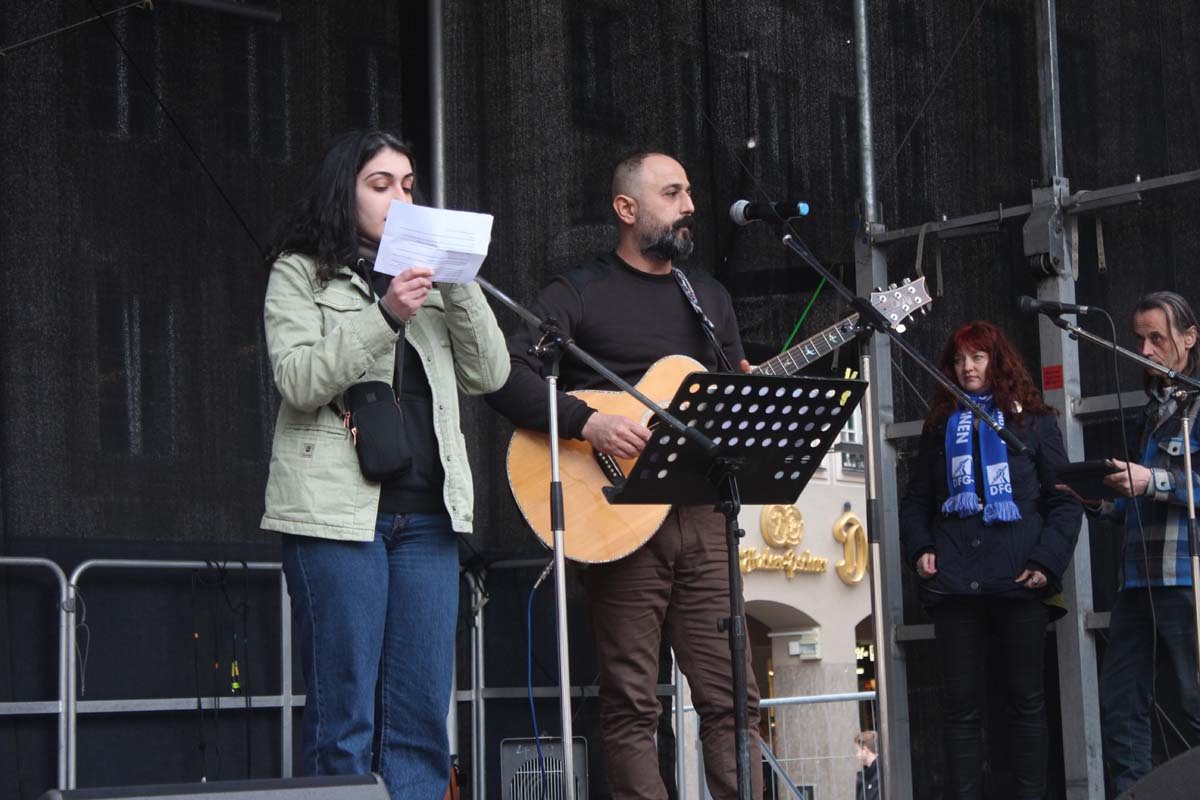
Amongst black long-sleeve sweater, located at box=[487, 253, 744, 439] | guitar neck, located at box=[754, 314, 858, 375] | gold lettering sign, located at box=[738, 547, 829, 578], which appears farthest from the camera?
gold lettering sign, located at box=[738, 547, 829, 578]

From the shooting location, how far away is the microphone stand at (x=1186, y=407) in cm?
454

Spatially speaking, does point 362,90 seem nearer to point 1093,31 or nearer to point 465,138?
point 465,138

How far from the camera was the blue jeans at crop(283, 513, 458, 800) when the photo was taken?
3080 mm

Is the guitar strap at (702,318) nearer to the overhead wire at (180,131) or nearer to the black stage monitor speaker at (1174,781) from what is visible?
the overhead wire at (180,131)

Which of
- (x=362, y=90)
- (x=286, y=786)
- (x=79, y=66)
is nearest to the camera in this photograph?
(x=286, y=786)

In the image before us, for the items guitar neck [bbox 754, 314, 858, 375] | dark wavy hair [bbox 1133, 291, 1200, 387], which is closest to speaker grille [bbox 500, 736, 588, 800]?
guitar neck [bbox 754, 314, 858, 375]

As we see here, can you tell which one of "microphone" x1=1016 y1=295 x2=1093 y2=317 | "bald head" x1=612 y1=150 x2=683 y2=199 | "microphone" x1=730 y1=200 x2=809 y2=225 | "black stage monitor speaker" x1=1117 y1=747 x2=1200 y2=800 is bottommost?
"black stage monitor speaker" x1=1117 y1=747 x2=1200 y2=800

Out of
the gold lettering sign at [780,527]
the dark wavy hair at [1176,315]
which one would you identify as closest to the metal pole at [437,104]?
the dark wavy hair at [1176,315]

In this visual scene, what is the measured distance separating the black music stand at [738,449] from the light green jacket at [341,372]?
15.9 inches

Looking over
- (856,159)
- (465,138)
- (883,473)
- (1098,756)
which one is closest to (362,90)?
(465,138)

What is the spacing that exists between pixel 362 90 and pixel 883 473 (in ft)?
7.42

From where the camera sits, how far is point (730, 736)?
157 inches

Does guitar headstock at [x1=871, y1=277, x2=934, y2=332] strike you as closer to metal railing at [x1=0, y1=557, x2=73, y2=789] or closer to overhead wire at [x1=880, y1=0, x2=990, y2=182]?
overhead wire at [x1=880, y1=0, x2=990, y2=182]

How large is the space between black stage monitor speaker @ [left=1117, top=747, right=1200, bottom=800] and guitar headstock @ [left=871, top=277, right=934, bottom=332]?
8.21 feet
